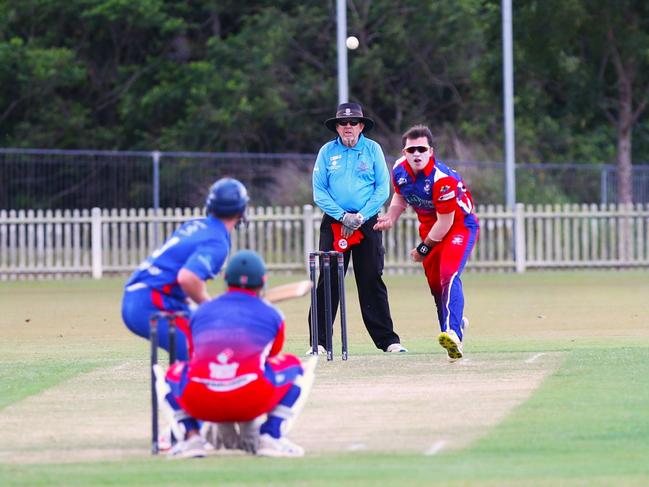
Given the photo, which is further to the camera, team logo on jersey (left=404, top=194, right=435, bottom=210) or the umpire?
the umpire

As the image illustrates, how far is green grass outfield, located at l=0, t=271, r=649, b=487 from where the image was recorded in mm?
7195

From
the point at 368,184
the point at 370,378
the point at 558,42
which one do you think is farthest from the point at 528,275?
the point at 370,378

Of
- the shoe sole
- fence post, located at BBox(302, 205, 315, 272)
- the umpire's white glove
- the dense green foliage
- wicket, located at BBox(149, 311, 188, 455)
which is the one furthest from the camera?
the dense green foliage

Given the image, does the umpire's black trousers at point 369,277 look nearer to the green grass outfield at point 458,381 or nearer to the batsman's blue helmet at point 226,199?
the green grass outfield at point 458,381

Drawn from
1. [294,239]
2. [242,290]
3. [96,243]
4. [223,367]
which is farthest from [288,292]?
[294,239]

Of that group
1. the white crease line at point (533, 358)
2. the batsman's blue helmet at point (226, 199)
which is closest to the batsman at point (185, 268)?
the batsman's blue helmet at point (226, 199)

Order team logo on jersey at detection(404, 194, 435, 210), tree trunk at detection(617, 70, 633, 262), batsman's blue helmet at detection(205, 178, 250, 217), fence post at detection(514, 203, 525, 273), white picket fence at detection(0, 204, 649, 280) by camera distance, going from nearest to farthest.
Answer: batsman's blue helmet at detection(205, 178, 250, 217) < team logo on jersey at detection(404, 194, 435, 210) < fence post at detection(514, 203, 525, 273) < white picket fence at detection(0, 204, 649, 280) < tree trunk at detection(617, 70, 633, 262)

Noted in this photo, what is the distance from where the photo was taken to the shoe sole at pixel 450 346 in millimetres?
11758

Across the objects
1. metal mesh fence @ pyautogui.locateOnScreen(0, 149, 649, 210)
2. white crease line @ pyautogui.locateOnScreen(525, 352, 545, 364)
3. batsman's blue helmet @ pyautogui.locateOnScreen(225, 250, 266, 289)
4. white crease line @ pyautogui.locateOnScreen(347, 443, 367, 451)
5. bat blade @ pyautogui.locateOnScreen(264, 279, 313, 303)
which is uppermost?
metal mesh fence @ pyautogui.locateOnScreen(0, 149, 649, 210)

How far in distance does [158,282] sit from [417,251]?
432 cm

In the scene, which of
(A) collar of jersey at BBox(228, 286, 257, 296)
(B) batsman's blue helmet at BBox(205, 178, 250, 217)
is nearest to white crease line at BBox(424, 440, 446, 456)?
(A) collar of jersey at BBox(228, 286, 257, 296)

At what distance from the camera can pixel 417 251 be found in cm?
1253

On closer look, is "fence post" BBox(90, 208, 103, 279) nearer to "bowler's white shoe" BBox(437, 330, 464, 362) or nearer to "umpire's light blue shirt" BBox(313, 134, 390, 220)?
"umpire's light blue shirt" BBox(313, 134, 390, 220)

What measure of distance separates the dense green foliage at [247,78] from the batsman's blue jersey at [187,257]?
106 feet
